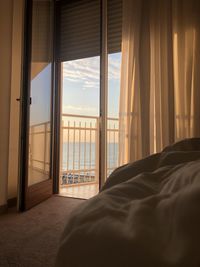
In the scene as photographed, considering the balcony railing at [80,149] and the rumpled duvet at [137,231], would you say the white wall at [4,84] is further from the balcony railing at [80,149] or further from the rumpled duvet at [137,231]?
the rumpled duvet at [137,231]

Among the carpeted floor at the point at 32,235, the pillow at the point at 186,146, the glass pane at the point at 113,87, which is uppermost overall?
the glass pane at the point at 113,87

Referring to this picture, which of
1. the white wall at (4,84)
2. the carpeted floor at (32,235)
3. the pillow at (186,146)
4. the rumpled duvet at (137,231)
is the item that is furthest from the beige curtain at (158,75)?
the rumpled duvet at (137,231)

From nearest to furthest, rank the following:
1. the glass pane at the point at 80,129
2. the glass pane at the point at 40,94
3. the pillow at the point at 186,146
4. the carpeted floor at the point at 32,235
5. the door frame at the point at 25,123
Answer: the pillow at the point at 186,146, the carpeted floor at the point at 32,235, the door frame at the point at 25,123, the glass pane at the point at 40,94, the glass pane at the point at 80,129

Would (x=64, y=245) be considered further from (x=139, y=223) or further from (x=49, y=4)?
(x=49, y=4)

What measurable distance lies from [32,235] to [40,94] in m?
1.51

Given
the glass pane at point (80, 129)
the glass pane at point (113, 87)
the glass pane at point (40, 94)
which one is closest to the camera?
the glass pane at point (40, 94)

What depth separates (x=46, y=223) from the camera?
195 centimetres

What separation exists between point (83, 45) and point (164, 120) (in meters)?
1.56

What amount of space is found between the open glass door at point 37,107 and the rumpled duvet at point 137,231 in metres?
1.89

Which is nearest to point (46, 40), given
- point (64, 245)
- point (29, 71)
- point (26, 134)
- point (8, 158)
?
point (29, 71)

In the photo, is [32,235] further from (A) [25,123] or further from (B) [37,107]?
(B) [37,107]

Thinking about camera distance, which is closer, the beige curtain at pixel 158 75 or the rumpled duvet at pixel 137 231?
the rumpled duvet at pixel 137 231

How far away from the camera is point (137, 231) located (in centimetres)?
42

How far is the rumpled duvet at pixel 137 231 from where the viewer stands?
1.24 ft
